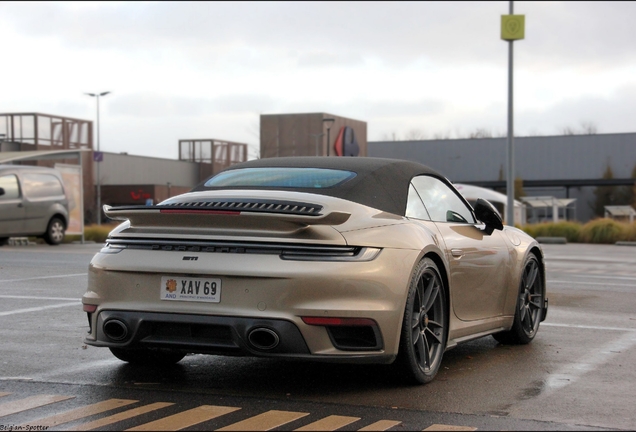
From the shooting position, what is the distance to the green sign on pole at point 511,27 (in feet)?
93.2

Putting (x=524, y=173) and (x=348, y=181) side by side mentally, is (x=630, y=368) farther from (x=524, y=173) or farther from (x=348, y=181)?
(x=524, y=173)

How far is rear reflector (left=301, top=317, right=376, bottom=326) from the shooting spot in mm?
5348

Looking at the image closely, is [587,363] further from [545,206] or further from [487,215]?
[545,206]

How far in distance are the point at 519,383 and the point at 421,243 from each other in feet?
3.63

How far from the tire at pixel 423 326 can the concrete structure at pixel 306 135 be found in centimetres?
5607

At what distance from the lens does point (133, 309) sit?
5.64 metres

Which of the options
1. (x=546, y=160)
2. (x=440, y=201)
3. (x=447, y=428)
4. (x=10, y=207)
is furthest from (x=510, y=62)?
(x=546, y=160)

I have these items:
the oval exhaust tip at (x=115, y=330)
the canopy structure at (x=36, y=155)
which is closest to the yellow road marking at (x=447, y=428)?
the oval exhaust tip at (x=115, y=330)

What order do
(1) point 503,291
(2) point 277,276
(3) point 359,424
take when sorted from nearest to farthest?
(3) point 359,424 < (2) point 277,276 < (1) point 503,291

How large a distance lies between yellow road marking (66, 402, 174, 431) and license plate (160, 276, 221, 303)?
60 centimetres

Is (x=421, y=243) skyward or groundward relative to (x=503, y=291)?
skyward

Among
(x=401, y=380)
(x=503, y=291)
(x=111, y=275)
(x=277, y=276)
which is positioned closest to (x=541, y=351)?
(x=503, y=291)

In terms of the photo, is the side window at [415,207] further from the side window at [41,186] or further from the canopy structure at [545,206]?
the canopy structure at [545,206]

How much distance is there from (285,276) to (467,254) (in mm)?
1863
